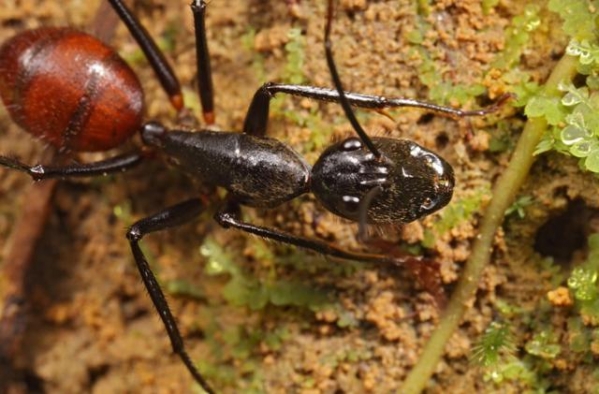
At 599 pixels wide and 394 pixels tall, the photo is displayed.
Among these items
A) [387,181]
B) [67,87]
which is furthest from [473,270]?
[67,87]

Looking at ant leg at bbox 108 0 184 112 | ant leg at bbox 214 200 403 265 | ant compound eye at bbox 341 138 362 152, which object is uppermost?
ant leg at bbox 108 0 184 112

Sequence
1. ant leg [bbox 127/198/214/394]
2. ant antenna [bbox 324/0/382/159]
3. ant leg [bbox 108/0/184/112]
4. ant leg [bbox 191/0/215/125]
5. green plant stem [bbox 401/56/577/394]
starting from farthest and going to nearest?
ant leg [bbox 108/0/184/112] < ant leg [bbox 191/0/215/125] < ant leg [bbox 127/198/214/394] < green plant stem [bbox 401/56/577/394] < ant antenna [bbox 324/0/382/159]

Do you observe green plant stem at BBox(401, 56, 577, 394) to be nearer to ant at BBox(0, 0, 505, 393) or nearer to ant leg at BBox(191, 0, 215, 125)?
ant at BBox(0, 0, 505, 393)

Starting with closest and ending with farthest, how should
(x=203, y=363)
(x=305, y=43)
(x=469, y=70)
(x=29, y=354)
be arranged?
(x=469, y=70) < (x=305, y=43) < (x=203, y=363) < (x=29, y=354)

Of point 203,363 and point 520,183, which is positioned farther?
point 203,363

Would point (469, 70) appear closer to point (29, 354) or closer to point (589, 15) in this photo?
point (589, 15)

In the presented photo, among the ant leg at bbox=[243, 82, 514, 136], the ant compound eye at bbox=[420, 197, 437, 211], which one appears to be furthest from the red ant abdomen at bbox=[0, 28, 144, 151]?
the ant compound eye at bbox=[420, 197, 437, 211]

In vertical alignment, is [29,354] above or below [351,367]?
below

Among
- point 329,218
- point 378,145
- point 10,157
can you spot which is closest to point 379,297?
point 329,218
